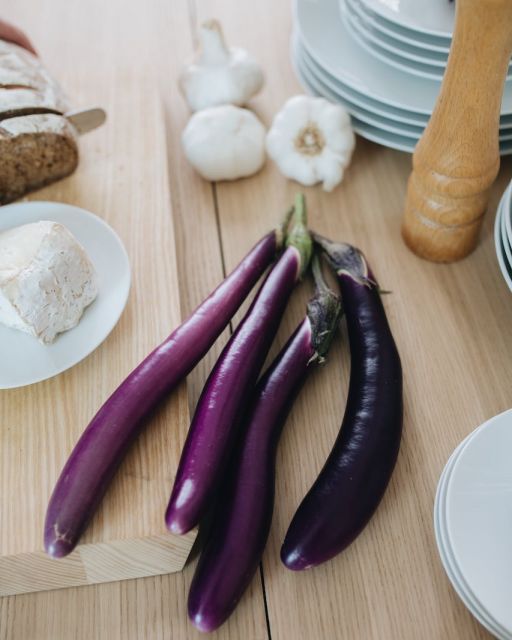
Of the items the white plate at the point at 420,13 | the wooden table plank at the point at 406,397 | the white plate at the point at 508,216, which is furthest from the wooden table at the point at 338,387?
the white plate at the point at 420,13

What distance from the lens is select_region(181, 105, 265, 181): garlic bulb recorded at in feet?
3.10

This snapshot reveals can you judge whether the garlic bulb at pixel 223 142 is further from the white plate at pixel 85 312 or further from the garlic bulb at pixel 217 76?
the white plate at pixel 85 312

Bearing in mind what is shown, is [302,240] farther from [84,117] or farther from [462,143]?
[84,117]

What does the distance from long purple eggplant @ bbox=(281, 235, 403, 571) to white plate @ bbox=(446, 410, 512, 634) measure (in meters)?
0.07

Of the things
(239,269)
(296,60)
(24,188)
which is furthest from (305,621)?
(296,60)

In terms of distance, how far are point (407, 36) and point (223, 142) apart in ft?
0.89

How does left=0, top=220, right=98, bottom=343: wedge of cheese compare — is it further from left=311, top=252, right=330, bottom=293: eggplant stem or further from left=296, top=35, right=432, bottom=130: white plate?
left=296, top=35, right=432, bottom=130: white plate

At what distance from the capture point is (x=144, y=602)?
0.67 meters

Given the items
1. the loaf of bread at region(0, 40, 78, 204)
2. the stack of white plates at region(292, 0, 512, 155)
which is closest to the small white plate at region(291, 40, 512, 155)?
the stack of white plates at region(292, 0, 512, 155)

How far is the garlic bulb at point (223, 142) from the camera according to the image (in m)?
0.95

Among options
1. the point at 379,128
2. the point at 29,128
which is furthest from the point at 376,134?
the point at 29,128

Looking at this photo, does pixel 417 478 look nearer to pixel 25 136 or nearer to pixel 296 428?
pixel 296 428

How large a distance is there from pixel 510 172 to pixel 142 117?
0.54m

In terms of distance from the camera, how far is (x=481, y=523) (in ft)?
2.06
